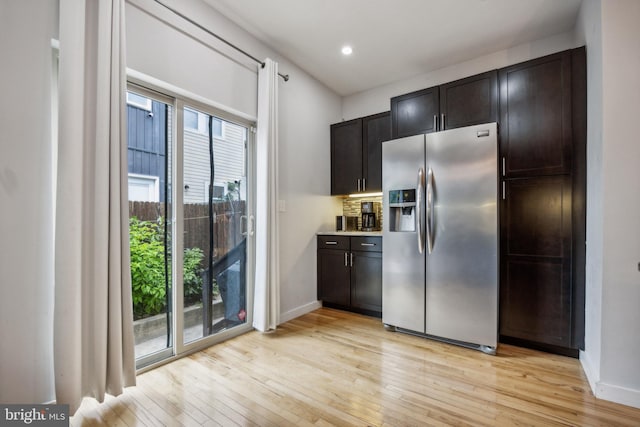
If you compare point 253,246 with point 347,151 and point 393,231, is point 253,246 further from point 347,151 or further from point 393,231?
point 347,151

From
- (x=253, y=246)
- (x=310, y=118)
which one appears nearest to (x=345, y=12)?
(x=310, y=118)

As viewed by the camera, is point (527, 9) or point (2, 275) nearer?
point (2, 275)

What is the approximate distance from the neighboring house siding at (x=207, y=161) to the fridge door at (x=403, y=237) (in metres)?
1.52

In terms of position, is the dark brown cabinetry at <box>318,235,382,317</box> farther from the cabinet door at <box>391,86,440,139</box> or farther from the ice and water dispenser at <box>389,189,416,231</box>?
the cabinet door at <box>391,86,440,139</box>

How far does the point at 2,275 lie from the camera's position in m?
1.47

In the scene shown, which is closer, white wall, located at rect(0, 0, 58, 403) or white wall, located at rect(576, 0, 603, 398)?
white wall, located at rect(0, 0, 58, 403)

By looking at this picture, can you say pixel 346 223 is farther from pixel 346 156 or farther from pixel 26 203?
pixel 26 203

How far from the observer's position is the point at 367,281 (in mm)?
3365

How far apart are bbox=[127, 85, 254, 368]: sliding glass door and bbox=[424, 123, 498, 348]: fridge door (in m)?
1.84

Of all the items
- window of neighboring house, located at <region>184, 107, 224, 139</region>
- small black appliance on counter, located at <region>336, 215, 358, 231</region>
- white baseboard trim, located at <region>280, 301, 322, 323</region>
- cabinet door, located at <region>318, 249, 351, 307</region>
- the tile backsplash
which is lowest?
white baseboard trim, located at <region>280, 301, 322, 323</region>

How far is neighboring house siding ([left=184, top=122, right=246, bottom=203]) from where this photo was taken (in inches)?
97.0

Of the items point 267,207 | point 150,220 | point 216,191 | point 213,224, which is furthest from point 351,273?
point 150,220

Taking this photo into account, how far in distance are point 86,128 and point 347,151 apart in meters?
2.84

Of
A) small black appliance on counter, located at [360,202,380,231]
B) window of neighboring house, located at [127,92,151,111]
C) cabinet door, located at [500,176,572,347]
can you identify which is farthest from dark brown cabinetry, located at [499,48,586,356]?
window of neighboring house, located at [127,92,151,111]
